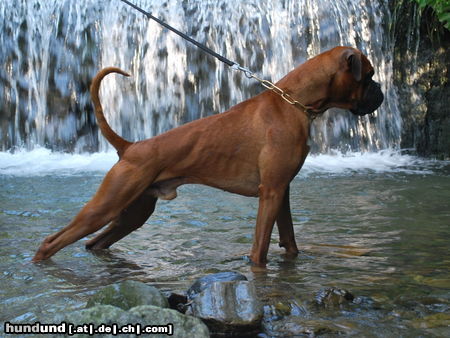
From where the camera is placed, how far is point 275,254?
468 centimetres

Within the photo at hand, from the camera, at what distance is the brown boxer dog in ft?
13.6

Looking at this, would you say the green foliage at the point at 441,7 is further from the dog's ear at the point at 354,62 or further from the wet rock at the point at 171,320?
the wet rock at the point at 171,320

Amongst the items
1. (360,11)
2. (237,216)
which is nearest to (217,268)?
(237,216)

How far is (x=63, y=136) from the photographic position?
1227 cm

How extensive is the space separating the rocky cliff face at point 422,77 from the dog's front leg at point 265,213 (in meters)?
7.73

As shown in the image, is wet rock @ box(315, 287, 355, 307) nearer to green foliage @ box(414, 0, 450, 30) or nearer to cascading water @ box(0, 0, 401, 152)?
green foliage @ box(414, 0, 450, 30)

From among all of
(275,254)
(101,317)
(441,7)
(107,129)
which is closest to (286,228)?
(275,254)

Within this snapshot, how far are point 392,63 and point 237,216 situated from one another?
7100 mm

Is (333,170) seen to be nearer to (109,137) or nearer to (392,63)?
(392,63)

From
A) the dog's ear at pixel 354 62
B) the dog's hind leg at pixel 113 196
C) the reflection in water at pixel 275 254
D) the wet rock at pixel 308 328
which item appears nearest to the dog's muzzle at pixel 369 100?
the dog's ear at pixel 354 62

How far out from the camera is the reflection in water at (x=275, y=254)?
134 inches

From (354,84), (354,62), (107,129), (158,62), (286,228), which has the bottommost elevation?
(286,228)

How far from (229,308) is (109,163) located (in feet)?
26.4

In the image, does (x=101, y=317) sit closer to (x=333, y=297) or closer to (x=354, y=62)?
(x=333, y=297)
